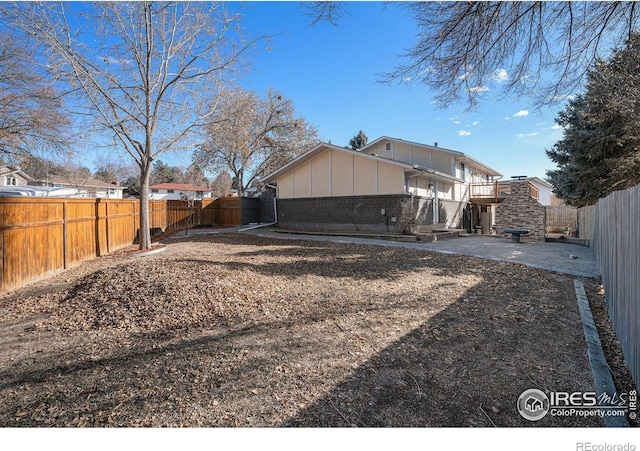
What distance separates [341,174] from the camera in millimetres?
17062

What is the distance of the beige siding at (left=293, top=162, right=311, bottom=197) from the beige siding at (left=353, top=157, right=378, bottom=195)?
3.17m

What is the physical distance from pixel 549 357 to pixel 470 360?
0.87m

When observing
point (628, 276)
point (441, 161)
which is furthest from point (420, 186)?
point (628, 276)

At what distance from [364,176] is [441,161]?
241 inches

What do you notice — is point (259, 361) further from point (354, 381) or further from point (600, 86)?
point (600, 86)

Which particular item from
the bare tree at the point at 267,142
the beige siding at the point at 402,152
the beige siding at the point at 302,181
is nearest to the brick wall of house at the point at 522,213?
the beige siding at the point at 402,152

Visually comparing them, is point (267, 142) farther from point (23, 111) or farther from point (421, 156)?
point (23, 111)

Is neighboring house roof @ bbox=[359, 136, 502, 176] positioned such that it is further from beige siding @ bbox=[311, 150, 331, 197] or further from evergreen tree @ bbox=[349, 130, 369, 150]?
evergreen tree @ bbox=[349, 130, 369, 150]

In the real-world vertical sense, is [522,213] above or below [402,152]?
below

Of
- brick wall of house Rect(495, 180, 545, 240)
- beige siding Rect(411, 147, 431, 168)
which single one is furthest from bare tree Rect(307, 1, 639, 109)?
beige siding Rect(411, 147, 431, 168)

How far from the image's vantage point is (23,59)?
38.7ft

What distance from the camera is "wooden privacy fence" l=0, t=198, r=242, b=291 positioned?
578 centimetres

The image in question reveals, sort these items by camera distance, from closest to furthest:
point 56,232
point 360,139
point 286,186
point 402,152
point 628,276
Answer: point 628,276 < point 56,232 < point 286,186 < point 402,152 < point 360,139
